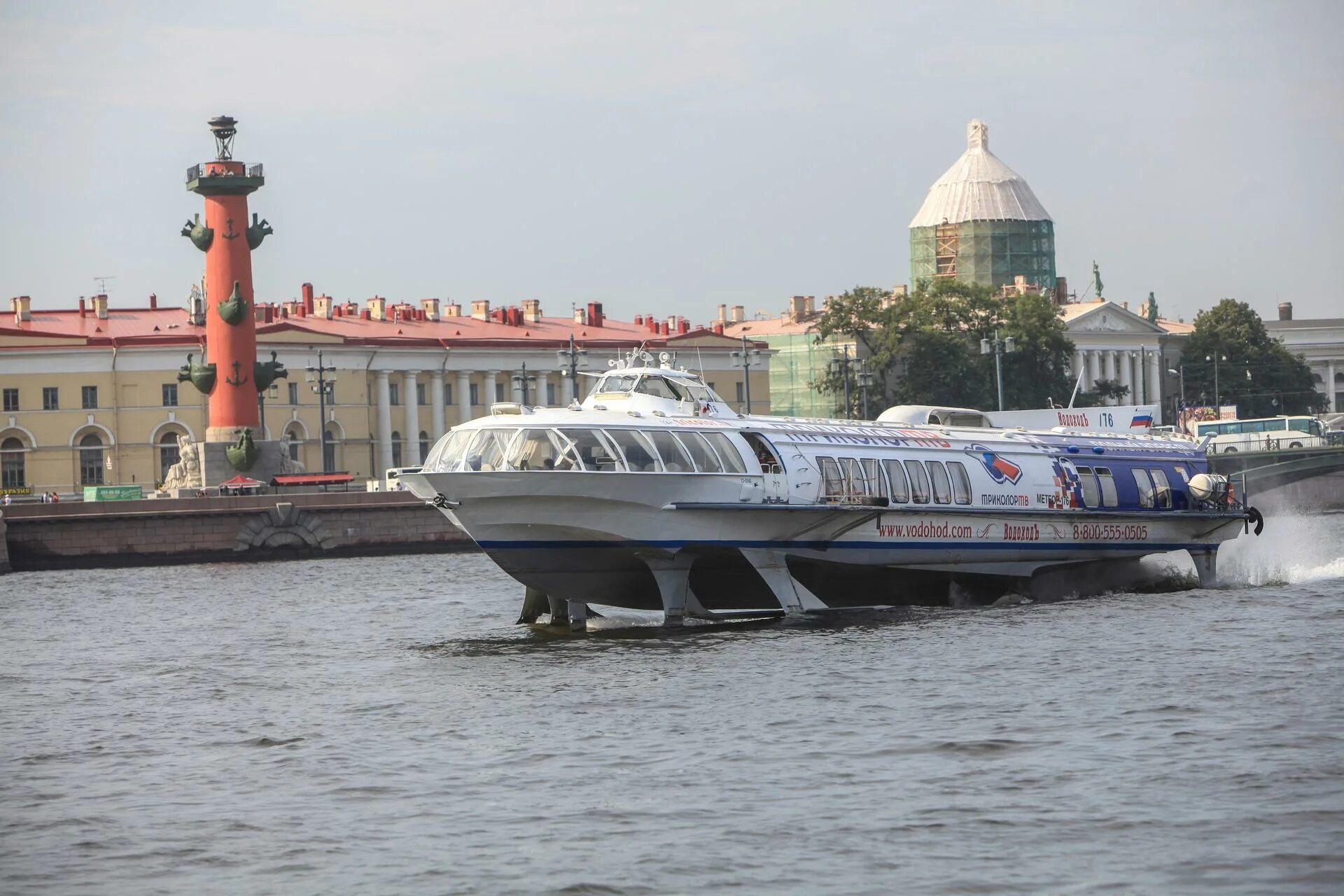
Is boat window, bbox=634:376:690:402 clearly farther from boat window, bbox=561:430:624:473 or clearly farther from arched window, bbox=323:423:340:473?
arched window, bbox=323:423:340:473

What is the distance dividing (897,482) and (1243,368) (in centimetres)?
9079

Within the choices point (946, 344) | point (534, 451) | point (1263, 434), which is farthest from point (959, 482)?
point (946, 344)

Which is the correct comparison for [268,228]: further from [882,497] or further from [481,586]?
[882,497]

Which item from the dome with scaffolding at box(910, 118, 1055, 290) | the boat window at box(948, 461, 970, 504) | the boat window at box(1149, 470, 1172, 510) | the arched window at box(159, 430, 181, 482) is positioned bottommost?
the boat window at box(1149, 470, 1172, 510)

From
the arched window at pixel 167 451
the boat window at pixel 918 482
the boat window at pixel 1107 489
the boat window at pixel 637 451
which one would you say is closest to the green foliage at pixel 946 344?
the arched window at pixel 167 451

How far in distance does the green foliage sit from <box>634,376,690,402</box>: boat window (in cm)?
6294

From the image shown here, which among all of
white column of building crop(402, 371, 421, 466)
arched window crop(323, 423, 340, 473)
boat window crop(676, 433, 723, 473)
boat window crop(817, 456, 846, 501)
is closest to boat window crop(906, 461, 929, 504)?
boat window crop(817, 456, 846, 501)

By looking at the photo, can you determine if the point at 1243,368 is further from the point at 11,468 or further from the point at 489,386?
the point at 11,468

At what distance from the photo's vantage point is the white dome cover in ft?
387

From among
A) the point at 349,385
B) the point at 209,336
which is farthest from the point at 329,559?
the point at 349,385

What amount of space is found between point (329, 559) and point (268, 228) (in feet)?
37.6

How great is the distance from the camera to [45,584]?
48.6 metres

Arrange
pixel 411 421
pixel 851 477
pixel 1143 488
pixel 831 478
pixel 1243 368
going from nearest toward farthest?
1. pixel 831 478
2. pixel 851 477
3. pixel 1143 488
4. pixel 411 421
5. pixel 1243 368

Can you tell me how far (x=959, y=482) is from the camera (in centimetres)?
3041
